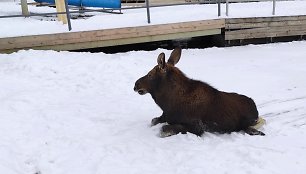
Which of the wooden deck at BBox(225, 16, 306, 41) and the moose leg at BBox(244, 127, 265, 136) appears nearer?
the moose leg at BBox(244, 127, 265, 136)

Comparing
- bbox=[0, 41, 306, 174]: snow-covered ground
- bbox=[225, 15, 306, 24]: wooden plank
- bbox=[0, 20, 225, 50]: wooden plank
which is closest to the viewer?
bbox=[0, 41, 306, 174]: snow-covered ground

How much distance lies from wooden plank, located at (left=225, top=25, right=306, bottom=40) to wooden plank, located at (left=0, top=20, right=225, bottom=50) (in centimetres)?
42

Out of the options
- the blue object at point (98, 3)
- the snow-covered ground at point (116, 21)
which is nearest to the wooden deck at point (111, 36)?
the snow-covered ground at point (116, 21)

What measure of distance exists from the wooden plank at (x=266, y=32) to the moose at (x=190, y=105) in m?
5.61

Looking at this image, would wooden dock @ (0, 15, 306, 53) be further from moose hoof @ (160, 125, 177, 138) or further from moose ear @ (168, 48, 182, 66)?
moose hoof @ (160, 125, 177, 138)

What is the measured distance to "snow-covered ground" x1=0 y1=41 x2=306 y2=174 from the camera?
3586 millimetres

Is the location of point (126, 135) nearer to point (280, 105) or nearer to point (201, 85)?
point (201, 85)

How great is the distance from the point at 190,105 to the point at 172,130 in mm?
345

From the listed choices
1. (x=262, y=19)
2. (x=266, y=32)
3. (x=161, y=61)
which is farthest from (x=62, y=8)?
(x=161, y=61)

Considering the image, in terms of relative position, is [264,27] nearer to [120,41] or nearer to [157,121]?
[120,41]

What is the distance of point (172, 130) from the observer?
4.15 m

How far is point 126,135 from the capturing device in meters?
4.29

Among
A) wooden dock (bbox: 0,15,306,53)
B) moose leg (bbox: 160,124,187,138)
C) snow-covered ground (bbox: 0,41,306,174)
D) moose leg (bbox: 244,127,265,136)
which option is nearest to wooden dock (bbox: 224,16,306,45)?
wooden dock (bbox: 0,15,306,53)

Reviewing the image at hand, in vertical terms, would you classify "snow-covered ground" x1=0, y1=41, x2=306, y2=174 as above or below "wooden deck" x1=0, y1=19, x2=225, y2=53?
below
